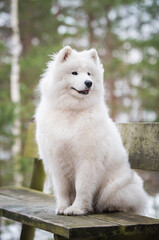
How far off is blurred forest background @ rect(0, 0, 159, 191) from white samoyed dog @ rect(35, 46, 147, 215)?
19.4ft

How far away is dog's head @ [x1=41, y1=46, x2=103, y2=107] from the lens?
2643 mm

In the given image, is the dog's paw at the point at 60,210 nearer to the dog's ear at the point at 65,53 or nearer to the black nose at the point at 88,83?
the black nose at the point at 88,83

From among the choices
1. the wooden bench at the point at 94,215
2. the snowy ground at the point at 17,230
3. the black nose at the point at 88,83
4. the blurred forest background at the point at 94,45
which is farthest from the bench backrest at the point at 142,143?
the blurred forest background at the point at 94,45

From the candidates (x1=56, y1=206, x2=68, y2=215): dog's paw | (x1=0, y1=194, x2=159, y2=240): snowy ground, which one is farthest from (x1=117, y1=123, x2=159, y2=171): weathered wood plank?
(x1=0, y1=194, x2=159, y2=240): snowy ground

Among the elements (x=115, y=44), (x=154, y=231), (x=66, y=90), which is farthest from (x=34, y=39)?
(x=154, y=231)

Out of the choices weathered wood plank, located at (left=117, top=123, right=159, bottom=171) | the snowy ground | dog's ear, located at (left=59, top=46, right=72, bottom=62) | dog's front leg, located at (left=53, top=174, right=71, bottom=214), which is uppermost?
dog's ear, located at (left=59, top=46, right=72, bottom=62)

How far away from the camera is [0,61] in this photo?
9188 millimetres

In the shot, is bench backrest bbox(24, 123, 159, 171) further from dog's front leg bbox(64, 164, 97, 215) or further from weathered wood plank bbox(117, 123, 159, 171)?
dog's front leg bbox(64, 164, 97, 215)

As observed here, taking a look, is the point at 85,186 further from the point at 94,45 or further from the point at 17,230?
the point at 94,45

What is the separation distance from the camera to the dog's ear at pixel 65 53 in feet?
9.06

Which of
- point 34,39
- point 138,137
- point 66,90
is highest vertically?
point 34,39

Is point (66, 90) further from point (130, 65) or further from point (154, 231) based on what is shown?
point (130, 65)

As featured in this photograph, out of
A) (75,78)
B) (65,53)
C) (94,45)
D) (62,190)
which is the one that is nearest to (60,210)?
(62,190)

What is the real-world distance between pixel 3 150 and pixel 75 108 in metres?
8.55
